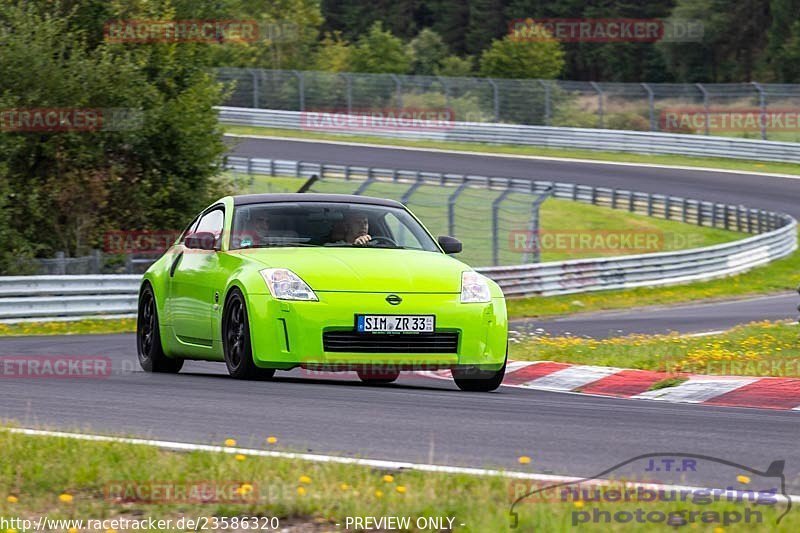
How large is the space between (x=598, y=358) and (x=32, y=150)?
16103mm

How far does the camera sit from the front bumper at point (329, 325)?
30.2ft

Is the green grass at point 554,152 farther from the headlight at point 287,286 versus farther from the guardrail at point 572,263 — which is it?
the headlight at point 287,286

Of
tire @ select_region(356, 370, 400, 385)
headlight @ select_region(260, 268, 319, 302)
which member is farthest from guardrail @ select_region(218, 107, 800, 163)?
headlight @ select_region(260, 268, 319, 302)

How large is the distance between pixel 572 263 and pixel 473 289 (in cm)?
1803

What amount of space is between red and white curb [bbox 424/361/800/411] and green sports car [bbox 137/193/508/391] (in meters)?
1.11

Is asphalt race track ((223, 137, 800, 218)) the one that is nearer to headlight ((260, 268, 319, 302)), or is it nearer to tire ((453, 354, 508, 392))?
tire ((453, 354, 508, 392))

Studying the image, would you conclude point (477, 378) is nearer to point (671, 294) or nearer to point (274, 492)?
point (274, 492)

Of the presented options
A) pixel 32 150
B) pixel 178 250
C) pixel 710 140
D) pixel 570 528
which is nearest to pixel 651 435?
pixel 570 528

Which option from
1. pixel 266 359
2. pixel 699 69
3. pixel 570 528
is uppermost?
pixel 570 528

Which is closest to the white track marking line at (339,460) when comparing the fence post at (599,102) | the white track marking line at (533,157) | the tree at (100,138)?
the tree at (100,138)

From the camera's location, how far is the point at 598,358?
1262 cm

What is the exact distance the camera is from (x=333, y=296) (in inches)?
364

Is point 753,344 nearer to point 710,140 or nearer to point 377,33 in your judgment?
point 710,140

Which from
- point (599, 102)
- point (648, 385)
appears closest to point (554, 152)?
point (599, 102)
